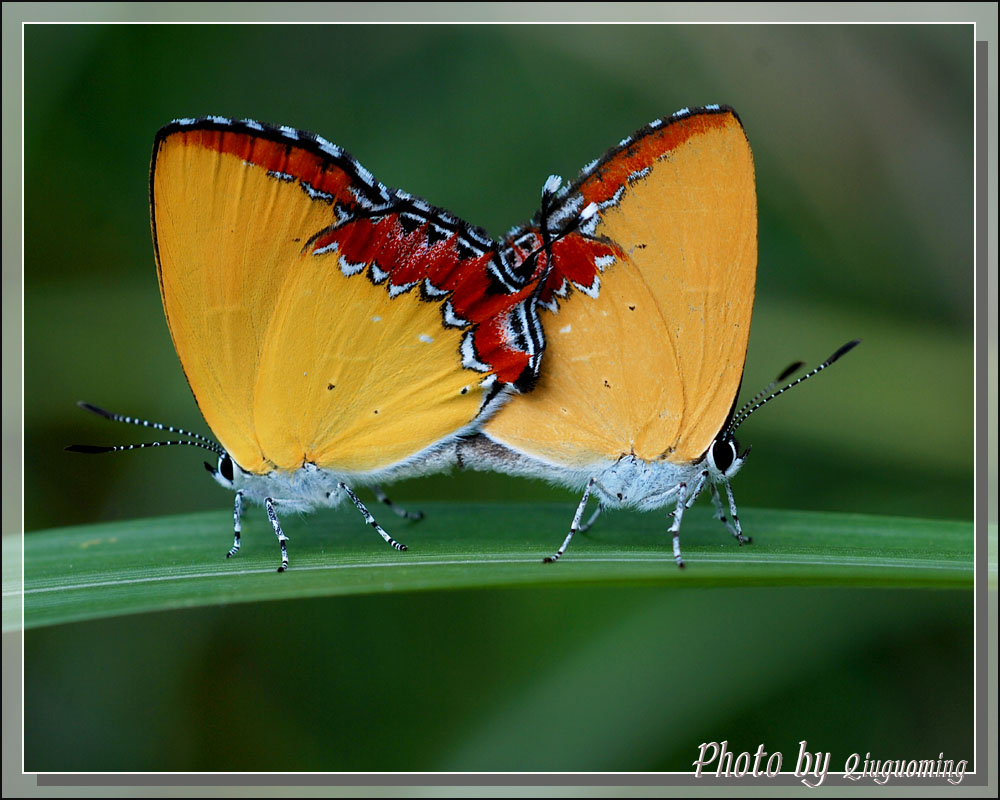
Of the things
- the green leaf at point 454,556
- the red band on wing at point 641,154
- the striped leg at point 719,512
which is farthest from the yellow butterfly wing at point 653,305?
the green leaf at point 454,556

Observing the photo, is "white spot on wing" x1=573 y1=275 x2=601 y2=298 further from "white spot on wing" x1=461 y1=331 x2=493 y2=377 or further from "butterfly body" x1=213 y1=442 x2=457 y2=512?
"butterfly body" x1=213 y1=442 x2=457 y2=512

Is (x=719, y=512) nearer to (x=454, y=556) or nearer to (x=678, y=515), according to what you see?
(x=678, y=515)

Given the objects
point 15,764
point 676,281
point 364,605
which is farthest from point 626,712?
point 15,764

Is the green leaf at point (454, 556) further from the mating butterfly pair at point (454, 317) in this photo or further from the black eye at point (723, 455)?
the black eye at point (723, 455)

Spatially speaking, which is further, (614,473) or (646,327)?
(614,473)

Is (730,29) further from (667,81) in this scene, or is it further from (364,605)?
(364,605)

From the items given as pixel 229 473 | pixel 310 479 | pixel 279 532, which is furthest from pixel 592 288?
pixel 229 473

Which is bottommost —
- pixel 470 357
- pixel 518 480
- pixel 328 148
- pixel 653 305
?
pixel 518 480
